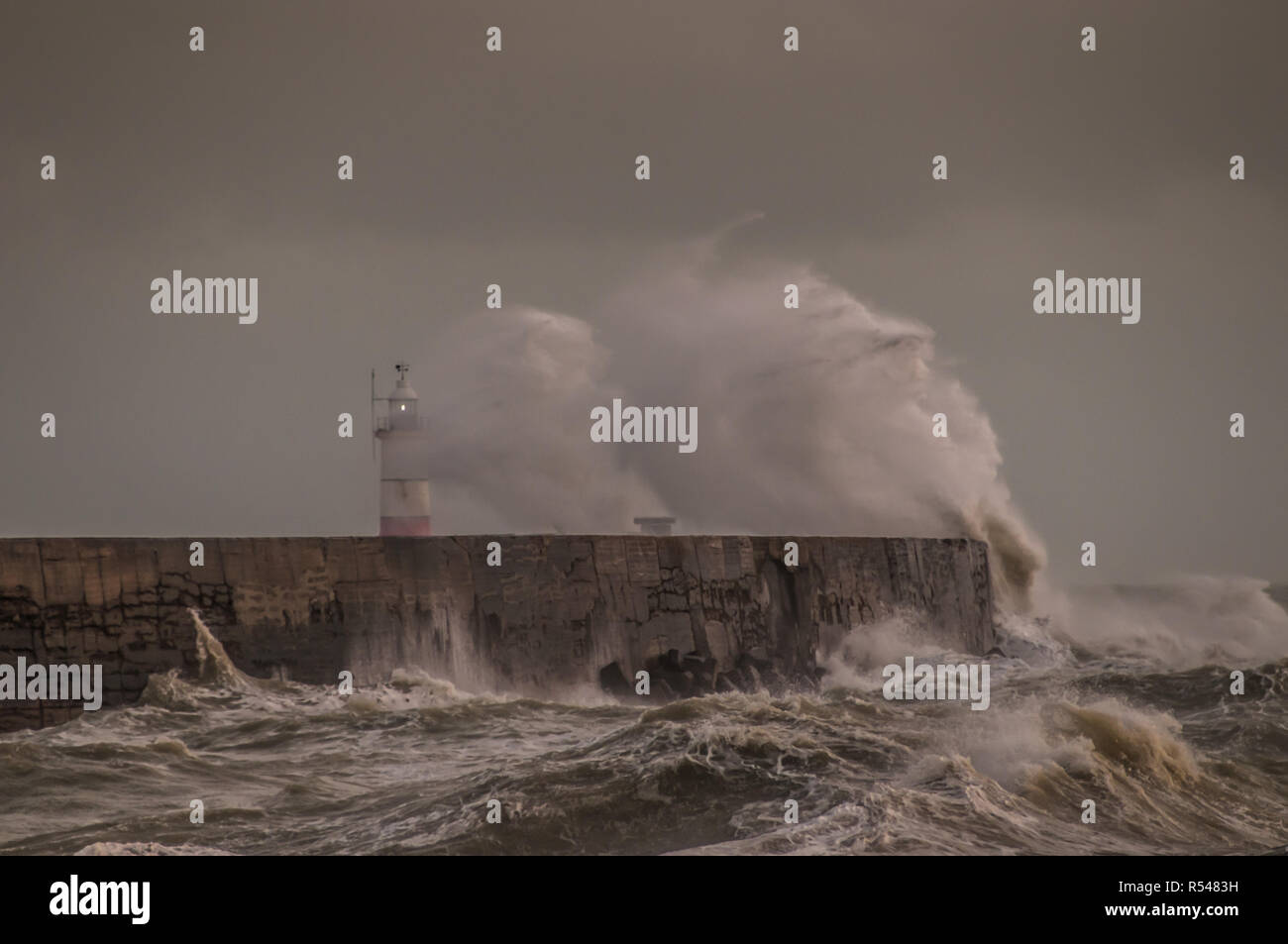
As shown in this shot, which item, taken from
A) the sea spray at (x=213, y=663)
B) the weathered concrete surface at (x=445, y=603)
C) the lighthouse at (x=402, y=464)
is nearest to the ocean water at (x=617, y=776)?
the sea spray at (x=213, y=663)

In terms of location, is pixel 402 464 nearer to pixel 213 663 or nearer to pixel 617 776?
pixel 213 663

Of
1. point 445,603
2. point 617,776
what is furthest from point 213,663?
point 617,776

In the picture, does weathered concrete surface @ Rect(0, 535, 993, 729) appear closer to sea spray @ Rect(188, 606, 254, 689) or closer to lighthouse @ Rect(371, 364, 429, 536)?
sea spray @ Rect(188, 606, 254, 689)

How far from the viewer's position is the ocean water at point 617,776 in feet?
30.8

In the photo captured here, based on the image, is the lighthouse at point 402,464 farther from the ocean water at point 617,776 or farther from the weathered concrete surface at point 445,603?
the ocean water at point 617,776

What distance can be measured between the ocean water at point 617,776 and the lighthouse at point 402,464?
4934 millimetres

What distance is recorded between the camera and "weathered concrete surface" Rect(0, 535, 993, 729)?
43.9ft

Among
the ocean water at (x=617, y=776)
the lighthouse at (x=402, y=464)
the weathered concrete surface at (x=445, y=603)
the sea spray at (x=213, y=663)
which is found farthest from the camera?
the lighthouse at (x=402, y=464)

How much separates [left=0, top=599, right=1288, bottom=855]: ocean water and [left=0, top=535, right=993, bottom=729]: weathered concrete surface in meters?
0.32

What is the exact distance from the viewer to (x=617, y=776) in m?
10.2

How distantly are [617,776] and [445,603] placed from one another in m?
5.15
